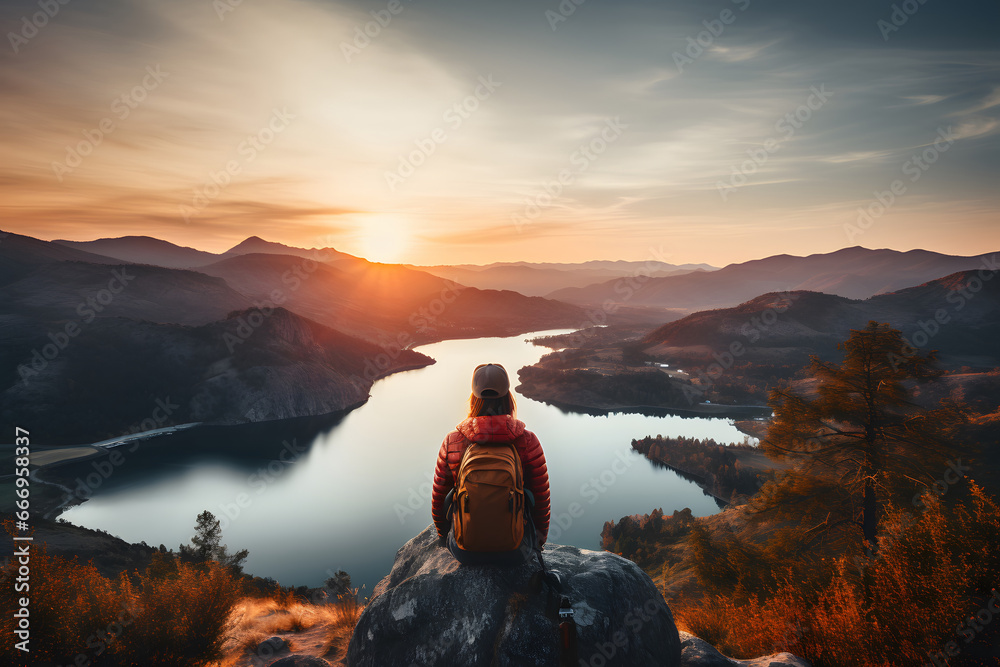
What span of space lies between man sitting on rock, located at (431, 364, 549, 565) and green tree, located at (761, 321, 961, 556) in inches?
372

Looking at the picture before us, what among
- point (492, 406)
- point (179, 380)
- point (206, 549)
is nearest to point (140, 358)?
point (179, 380)

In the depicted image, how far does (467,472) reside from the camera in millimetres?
3920

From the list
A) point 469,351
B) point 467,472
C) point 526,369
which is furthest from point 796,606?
point 469,351

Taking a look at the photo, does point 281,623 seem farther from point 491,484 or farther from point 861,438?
point 861,438

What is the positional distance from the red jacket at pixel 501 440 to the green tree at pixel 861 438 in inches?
365

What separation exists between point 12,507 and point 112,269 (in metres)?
111

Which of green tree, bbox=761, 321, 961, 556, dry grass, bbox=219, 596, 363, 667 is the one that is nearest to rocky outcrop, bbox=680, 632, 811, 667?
dry grass, bbox=219, 596, 363, 667

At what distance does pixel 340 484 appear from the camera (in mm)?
47344

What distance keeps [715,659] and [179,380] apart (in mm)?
86449

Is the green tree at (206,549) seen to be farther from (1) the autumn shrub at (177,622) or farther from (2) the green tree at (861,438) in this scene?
(2) the green tree at (861,438)

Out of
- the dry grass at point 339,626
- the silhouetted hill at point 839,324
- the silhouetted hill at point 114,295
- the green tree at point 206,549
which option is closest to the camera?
the dry grass at point 339,626

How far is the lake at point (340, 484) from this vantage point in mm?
35250

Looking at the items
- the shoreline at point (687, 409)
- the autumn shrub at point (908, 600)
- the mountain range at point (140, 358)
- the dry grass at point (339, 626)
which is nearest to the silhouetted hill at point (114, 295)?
the mountain range at point (140, 358)

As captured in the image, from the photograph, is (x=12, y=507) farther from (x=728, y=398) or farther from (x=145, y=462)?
(x=728, y=398)
